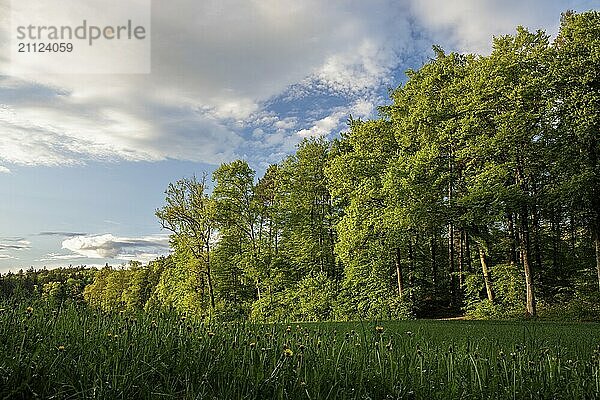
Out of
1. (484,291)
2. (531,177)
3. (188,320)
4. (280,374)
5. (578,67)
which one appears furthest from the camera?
(484,291)

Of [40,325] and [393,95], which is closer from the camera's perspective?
[40,325]

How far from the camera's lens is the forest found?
18.2 m

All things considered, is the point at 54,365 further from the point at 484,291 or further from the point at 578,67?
the point at 484,291

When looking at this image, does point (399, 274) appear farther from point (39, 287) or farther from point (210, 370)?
point (210, 370)

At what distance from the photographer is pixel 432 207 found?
20156mm

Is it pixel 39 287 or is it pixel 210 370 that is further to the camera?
pixel 39 287

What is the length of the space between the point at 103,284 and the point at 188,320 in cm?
5267

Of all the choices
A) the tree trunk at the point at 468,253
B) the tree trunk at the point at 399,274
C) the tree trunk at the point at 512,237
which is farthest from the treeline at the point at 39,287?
the tree trunk at the point at 468,253

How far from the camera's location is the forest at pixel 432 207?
1819 cm

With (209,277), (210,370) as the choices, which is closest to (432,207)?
(209,277)

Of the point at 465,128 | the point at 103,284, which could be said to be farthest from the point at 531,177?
the point at 103,284

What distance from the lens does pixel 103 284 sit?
2048 inches

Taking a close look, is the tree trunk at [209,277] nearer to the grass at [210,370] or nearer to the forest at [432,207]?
the forest at [432,207]

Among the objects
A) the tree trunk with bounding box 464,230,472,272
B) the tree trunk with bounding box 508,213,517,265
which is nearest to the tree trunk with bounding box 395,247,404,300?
the tree trunk with bounding box 464,230,472,272
